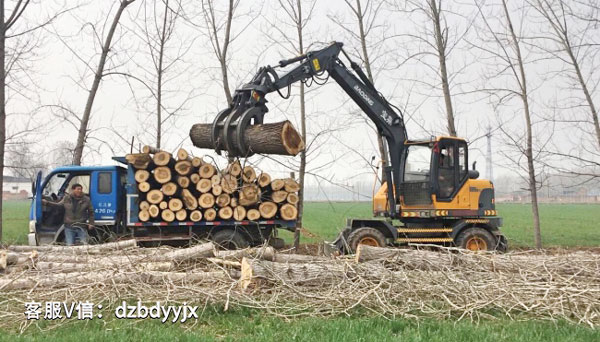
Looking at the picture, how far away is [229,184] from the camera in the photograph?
11.0 metres

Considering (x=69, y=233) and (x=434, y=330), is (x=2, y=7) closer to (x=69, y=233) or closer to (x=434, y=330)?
(x=69, y=233)

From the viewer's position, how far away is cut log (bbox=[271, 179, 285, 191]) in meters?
11.4

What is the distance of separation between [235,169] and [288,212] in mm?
1497

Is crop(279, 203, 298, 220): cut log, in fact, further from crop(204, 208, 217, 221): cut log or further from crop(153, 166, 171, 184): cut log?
crop(153, 166, 171, 184): cut log

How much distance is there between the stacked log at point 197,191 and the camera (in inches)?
430

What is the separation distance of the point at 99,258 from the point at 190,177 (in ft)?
11.2

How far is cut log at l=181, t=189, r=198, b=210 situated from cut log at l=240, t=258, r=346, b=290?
430cm

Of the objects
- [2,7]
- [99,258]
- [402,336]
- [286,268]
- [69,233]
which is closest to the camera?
[402,336]

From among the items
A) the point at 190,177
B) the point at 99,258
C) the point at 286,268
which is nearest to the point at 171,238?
the point at 190,177

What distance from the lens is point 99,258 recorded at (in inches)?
316

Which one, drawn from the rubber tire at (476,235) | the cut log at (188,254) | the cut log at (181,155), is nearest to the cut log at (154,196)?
the cut log at (181,155)

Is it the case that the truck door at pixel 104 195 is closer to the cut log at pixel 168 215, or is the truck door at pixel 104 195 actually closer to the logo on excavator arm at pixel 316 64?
the cut log at pixel 168 215

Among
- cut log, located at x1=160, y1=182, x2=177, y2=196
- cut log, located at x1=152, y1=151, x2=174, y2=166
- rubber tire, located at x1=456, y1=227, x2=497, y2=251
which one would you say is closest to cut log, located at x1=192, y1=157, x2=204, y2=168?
cut log, located at x1=152, y1=151, x2=174, y2=166

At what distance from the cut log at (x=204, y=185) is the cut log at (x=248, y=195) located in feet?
2.26
